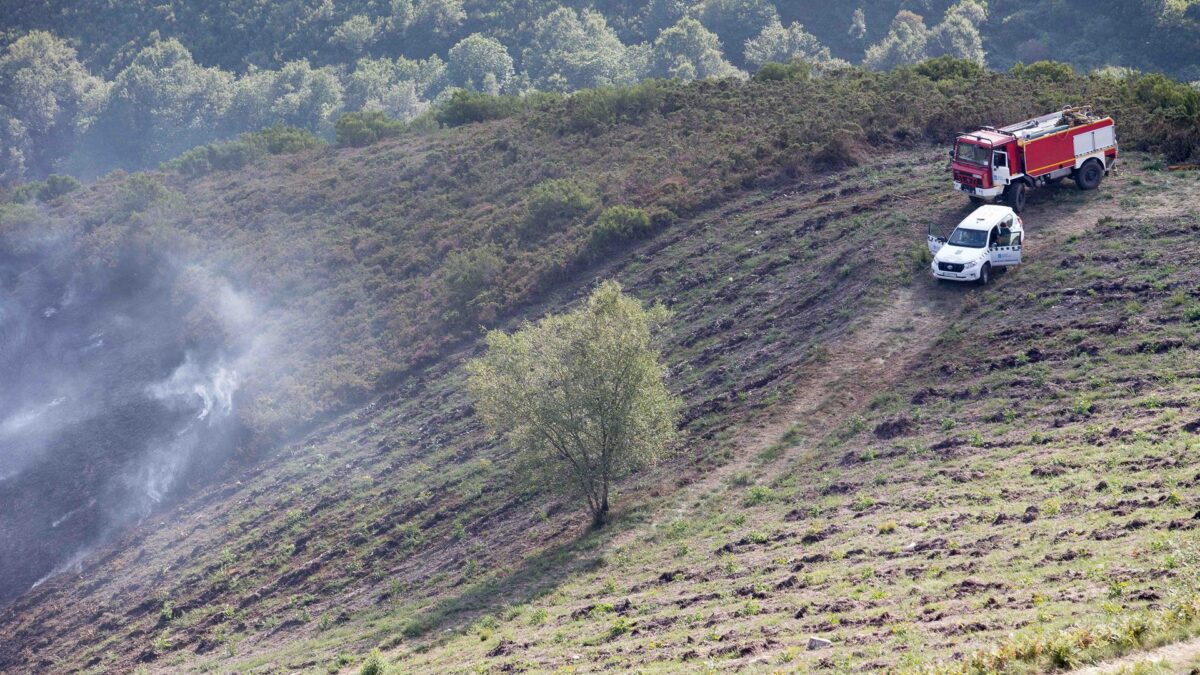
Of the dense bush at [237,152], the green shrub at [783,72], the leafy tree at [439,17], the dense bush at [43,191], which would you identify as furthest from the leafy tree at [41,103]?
the green shrub at [783,72]

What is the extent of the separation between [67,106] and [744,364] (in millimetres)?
132629

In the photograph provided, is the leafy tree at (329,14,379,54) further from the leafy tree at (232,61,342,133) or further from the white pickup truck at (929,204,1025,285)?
the white pickup truck at (929,204,1025,285)

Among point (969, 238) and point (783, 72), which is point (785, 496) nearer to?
point (969, 238)

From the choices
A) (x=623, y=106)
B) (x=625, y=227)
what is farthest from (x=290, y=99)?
(x=625, y=227)

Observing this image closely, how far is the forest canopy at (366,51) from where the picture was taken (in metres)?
132

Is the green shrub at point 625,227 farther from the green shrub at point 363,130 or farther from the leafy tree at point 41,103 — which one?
the leafy tree at point 41,103

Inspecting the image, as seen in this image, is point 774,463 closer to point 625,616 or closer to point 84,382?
point 625,616

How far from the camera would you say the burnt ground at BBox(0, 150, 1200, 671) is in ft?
72.7

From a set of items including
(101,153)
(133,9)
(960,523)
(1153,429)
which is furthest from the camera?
(133,9)

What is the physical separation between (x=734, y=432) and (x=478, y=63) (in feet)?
383

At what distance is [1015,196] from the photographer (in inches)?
1508

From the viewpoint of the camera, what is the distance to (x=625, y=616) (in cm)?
2558

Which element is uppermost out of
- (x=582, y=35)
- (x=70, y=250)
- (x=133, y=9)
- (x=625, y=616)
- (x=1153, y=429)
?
(x=133, y=9)

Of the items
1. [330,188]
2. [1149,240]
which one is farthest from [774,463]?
[330,188]
